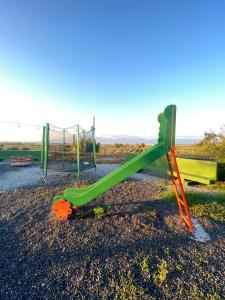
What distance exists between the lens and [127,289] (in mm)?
1978

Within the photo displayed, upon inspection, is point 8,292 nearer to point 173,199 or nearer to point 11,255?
point 11,255

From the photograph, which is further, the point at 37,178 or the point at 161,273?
the point at 37,178

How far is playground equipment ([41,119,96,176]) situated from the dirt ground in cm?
397

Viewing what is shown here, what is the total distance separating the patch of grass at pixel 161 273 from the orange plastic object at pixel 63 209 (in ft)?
6.34

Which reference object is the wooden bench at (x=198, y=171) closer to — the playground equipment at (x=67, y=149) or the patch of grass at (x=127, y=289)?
the playground equipment at (x=67, y=149)

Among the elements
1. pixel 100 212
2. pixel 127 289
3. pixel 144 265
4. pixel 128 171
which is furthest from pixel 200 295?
pixel 100 212

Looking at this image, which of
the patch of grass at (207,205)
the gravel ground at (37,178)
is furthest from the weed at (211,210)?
the gravel ground at (37,178)

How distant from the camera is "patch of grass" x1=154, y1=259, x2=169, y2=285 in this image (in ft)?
6.87

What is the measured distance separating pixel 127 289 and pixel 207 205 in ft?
10.1

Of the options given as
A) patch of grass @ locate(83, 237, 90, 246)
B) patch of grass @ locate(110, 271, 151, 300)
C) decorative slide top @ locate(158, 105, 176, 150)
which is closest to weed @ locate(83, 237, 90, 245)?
patch of grass @ locate(83, 237, 90, 246)

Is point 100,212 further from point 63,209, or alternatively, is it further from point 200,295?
point 200,295

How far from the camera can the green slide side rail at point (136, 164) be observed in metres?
3.47

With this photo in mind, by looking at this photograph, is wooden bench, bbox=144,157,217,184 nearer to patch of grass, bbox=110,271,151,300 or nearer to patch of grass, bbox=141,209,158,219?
patch of grass, bbox=141,209,158,219

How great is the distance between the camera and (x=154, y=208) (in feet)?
13.5
